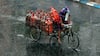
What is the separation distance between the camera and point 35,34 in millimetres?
15477

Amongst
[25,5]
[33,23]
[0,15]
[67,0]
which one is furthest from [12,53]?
[67,0]

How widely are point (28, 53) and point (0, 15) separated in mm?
6345

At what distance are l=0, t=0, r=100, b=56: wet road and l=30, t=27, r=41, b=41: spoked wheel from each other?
27cm

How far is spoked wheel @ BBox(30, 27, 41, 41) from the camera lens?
15.3 m

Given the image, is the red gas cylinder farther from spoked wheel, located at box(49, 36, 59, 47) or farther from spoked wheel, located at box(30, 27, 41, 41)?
spoked wheel, located at box(30, 27, 41, 41)

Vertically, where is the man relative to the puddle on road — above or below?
above

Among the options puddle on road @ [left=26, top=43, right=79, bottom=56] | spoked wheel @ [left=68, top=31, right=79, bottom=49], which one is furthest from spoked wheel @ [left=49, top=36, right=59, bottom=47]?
spoked wheel @ [left=68, top=31, right=79, bottom=49]

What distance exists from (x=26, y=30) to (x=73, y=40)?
100 inches

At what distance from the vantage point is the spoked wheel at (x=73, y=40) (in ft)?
48.0

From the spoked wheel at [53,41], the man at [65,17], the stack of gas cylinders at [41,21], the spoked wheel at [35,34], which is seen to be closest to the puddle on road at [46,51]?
the spoked wheel at [53,41]

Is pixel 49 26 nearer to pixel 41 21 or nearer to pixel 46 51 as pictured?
pixel 41 21

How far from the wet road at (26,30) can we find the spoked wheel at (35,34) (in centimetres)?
27

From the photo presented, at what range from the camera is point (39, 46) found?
1507cm

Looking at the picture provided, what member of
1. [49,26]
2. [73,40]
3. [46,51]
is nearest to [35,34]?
[49,26]
